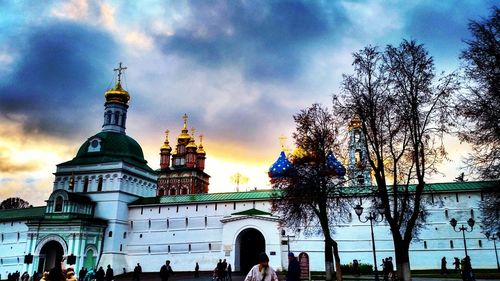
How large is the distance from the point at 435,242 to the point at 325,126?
18934 mm

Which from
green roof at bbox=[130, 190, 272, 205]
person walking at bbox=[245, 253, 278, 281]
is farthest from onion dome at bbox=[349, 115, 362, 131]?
green roof at bbox=[130, 190, 272, 205]

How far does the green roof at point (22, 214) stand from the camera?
48622 millimetres

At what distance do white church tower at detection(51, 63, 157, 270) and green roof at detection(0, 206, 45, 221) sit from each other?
341 centimetres

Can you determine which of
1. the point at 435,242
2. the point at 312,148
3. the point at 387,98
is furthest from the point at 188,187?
the point at 387,98

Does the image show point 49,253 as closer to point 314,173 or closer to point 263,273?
point 314,173

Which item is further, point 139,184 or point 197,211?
point 139,184

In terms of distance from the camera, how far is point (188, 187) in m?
76.5

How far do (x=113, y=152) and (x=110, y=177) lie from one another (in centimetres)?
384

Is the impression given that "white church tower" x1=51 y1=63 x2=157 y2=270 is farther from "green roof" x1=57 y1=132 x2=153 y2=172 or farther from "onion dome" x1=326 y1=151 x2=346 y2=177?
"onion dome" x1=326 y1=151 x2=346 y2=177

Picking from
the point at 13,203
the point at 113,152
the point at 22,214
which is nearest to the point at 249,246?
the point at 113,152

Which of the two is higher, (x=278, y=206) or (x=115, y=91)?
(x=115, y=91)

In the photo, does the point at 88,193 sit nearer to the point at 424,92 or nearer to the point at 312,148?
the point at 312,148

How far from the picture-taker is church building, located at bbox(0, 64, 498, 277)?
39.2m

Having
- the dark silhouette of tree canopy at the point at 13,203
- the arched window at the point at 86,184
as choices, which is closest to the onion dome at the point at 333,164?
the arched window at the point at 86,184
